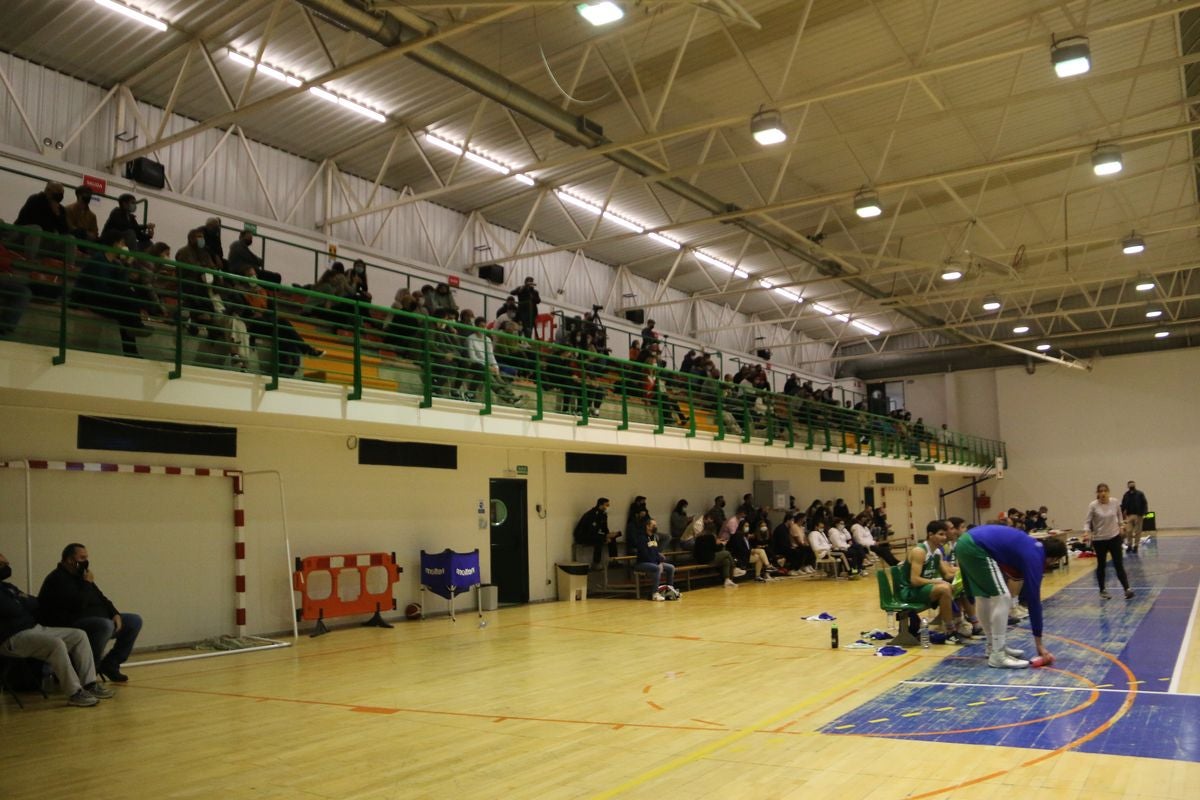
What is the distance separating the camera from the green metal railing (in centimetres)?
837

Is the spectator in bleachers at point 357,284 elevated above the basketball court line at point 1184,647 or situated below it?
above

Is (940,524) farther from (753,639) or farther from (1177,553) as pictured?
(1177,553)

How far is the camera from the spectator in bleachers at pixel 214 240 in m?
11.0

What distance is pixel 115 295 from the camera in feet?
28.0

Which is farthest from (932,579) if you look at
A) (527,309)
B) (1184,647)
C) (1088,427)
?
(1088,427)

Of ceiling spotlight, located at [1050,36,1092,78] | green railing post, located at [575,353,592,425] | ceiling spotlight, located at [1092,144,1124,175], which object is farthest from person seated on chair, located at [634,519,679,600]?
ceiling spotlight, located at [1050,36,1092,78]

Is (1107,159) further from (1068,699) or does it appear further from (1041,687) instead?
(1068,699)

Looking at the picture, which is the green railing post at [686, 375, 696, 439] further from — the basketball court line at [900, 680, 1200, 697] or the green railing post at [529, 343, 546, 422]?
the basketball court line at [900, 680, 1200, 697]

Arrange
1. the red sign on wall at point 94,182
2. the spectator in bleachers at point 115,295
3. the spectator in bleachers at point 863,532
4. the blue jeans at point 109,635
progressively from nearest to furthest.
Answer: the blue jeans at point 109,635 → the spectator in bleachers at point 115,295 → the red sign on wall at point 94,182 → the spectator in bleachers at point 863,532

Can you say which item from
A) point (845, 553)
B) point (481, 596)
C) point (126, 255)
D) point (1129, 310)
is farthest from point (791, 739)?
point (1129, 310)

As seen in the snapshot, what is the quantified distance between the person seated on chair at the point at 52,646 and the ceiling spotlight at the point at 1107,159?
14621 mm

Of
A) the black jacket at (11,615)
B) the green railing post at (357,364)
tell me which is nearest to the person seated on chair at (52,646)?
the black jacket at (11,615)

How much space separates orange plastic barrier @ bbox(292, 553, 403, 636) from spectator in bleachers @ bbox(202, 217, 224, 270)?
166 inches

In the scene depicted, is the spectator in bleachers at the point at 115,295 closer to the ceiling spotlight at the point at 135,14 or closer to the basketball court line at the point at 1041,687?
the ceiling spotlight at the point at 135,14
